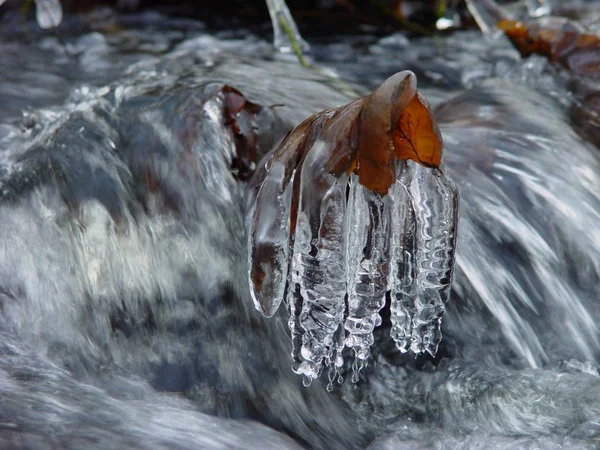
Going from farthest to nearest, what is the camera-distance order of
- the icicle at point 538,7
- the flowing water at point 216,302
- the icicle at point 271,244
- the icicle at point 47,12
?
the icicle at point 538,7, the icicle at point 47,12, the flowing water at point 216,302, the icicle at point 271,244

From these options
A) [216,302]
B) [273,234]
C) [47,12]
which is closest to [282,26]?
[47,12]

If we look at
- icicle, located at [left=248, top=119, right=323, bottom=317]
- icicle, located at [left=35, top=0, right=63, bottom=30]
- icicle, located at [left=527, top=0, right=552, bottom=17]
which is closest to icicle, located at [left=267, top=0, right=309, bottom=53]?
icicle, located at [left=35, top=0, right=63, bottom=30]

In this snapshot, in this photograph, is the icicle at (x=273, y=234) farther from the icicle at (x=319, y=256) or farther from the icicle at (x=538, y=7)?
the icicle at (x=538, y=7)

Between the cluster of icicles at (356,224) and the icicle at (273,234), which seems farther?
the icicle at (273,234)

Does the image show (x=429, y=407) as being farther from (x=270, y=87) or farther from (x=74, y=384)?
(x=270, y=87)

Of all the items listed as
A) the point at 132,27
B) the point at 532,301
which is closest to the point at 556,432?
the point at 532,301

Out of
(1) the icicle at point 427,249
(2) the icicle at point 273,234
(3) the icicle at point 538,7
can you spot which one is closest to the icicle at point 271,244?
(2) the icicle at point 273,234

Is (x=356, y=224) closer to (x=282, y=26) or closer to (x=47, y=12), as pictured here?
(x=282, y=26)

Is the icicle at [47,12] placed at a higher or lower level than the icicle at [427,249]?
higher
